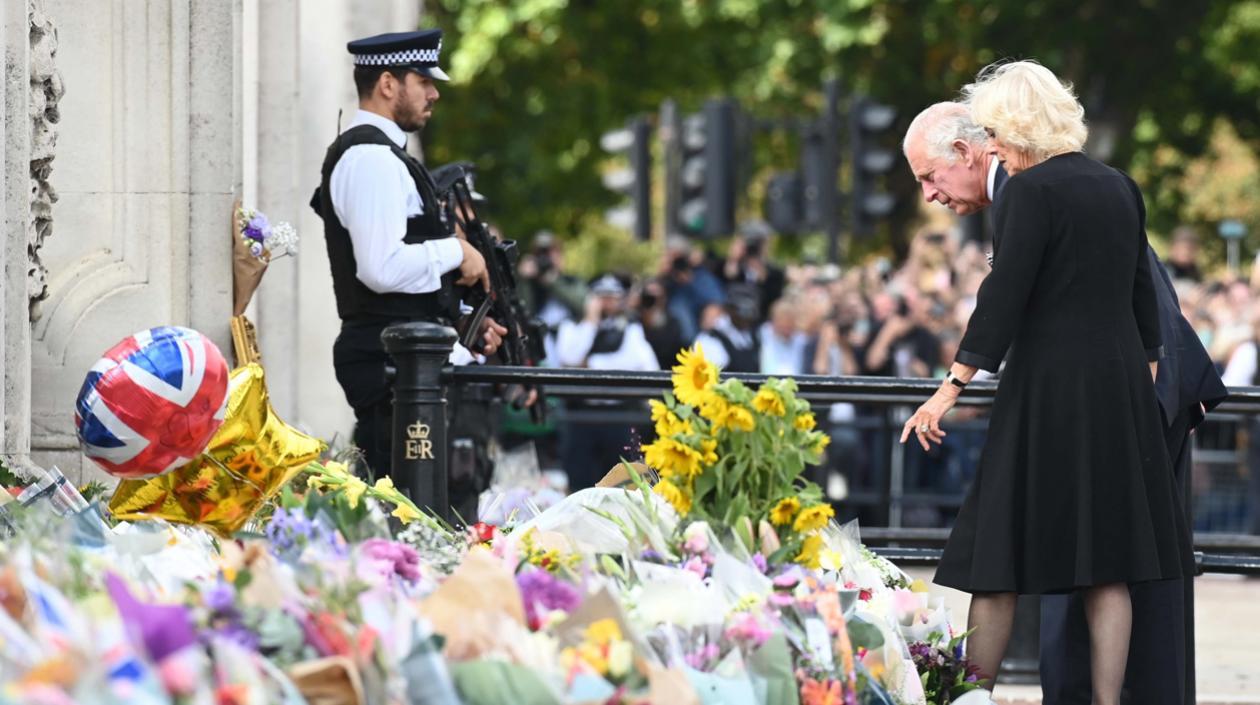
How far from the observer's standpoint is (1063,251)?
571cm

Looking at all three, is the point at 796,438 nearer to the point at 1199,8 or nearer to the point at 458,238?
the point at 458,238

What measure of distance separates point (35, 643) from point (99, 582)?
44 cm

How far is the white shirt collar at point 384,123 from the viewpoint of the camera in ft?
24.2

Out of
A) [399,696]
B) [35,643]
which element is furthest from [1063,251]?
[35,643]

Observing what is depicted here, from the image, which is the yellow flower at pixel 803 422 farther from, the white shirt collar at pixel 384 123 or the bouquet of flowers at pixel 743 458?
the white shirt collar at pixel 384 123

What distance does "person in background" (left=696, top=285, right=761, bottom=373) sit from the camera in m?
15.8

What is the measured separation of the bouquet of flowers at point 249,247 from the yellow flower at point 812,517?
300 centimetres

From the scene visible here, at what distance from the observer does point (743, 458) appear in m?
4.76

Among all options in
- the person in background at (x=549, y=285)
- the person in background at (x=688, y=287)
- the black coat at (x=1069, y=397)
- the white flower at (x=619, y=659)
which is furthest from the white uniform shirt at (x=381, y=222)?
the person in background at (x=549, y=285)

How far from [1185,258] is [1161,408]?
1260 centimetres

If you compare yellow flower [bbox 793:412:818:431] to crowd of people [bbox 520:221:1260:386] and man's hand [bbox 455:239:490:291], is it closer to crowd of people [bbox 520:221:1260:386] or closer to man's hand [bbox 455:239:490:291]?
man's hand [bbox 455:239:490:291]

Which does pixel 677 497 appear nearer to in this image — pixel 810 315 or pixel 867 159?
pixel 810 315

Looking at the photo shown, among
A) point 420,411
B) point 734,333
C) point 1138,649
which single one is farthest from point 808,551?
point 734,333

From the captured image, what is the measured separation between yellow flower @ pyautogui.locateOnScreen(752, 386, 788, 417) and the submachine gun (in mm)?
2936
